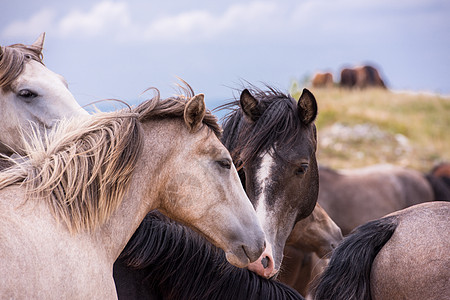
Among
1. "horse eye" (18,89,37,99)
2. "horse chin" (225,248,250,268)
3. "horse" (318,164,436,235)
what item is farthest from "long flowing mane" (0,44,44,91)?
"horse" (318,164,436,235)

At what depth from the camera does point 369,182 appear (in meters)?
9.04

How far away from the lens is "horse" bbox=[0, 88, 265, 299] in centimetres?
217

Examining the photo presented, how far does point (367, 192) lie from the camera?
347 inches

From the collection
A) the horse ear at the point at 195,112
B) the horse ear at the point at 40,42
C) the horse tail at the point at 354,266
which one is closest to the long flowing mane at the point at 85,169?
the horse ear at the point at 195,112

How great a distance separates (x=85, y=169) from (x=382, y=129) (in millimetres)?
15446

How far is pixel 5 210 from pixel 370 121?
1581cm

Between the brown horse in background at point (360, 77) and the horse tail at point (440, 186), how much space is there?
17.7 meters

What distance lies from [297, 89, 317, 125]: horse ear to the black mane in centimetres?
125

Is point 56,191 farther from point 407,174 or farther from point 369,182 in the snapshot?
point 407,174

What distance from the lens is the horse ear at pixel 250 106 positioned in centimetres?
377

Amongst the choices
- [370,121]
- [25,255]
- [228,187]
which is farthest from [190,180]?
[370,121]

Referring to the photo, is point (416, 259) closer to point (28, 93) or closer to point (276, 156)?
point (276, 156)

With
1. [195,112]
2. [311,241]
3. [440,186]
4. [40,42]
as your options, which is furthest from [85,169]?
[440,186]

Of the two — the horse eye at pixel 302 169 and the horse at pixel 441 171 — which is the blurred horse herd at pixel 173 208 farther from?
the horse at pixel 441 171
